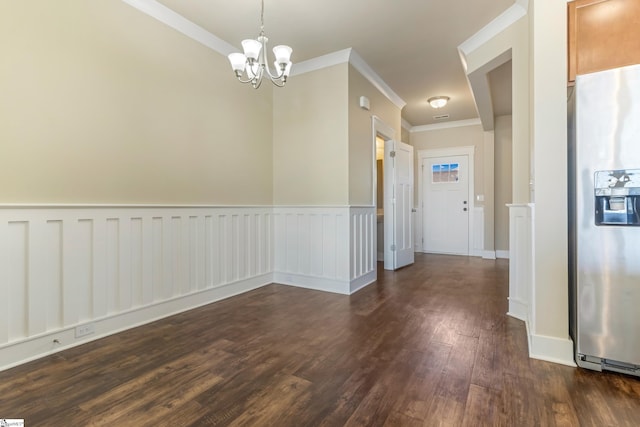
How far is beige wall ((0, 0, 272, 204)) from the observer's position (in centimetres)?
194

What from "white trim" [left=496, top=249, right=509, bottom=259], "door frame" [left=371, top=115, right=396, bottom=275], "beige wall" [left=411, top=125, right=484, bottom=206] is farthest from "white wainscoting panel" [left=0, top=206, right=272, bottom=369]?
"beige wall" [left=411, top=125, right=484, bottom=206]

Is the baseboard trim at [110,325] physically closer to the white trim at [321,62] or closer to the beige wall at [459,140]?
the white trim at [321,62]

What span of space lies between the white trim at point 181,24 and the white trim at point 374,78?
1346 mm

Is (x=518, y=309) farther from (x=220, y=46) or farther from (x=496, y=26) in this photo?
(x=220, y=46)

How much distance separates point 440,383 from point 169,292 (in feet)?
7.66

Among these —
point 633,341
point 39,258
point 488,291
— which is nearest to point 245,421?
point 39,258

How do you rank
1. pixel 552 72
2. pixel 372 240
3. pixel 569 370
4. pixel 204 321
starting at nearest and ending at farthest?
pixel 569 370 → pixel 552 72 → pixel 204 321 → pixel 372 240

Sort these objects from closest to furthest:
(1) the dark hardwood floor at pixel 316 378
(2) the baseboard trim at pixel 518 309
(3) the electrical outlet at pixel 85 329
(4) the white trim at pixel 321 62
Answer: (1) the dark hardwood floor at pixel 316 378
(3) the electrical outlet at pixel 85 329
(2) the baseboard trim at pixel 518 309
(4) the white trim at pixel 321 62

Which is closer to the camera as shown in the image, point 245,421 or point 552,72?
point 245,421

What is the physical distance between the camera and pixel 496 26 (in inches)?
116

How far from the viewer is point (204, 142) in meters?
3.11

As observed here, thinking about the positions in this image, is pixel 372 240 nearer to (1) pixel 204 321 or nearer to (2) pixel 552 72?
(1) pixel 204 321

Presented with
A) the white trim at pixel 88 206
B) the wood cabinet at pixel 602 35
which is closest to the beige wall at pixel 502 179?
the wood cabinet at pixel 602 35

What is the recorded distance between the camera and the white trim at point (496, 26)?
2695 mm
